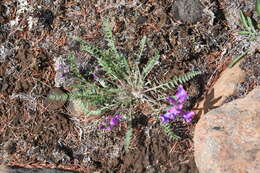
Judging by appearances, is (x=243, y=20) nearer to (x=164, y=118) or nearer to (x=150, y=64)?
(x=150, y=64)

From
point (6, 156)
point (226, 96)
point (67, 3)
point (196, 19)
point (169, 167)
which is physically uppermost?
point (67, 3)

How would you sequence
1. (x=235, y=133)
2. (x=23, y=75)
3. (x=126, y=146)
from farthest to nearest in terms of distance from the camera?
1. (x=23, y=75)
2. (x=126, y=146)
3. (x=235, y=133)

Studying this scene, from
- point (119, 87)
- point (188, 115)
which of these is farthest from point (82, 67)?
point (188, 115)

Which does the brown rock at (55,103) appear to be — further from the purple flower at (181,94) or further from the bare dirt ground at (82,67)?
the purple flower at (181,94)

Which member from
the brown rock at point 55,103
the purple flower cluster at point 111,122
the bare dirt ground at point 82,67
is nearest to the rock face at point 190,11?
the bare dirt ground at point 82,67

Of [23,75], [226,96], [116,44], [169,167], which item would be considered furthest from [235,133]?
[23,75]

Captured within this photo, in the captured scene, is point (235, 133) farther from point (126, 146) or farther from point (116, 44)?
point (116, 44)
